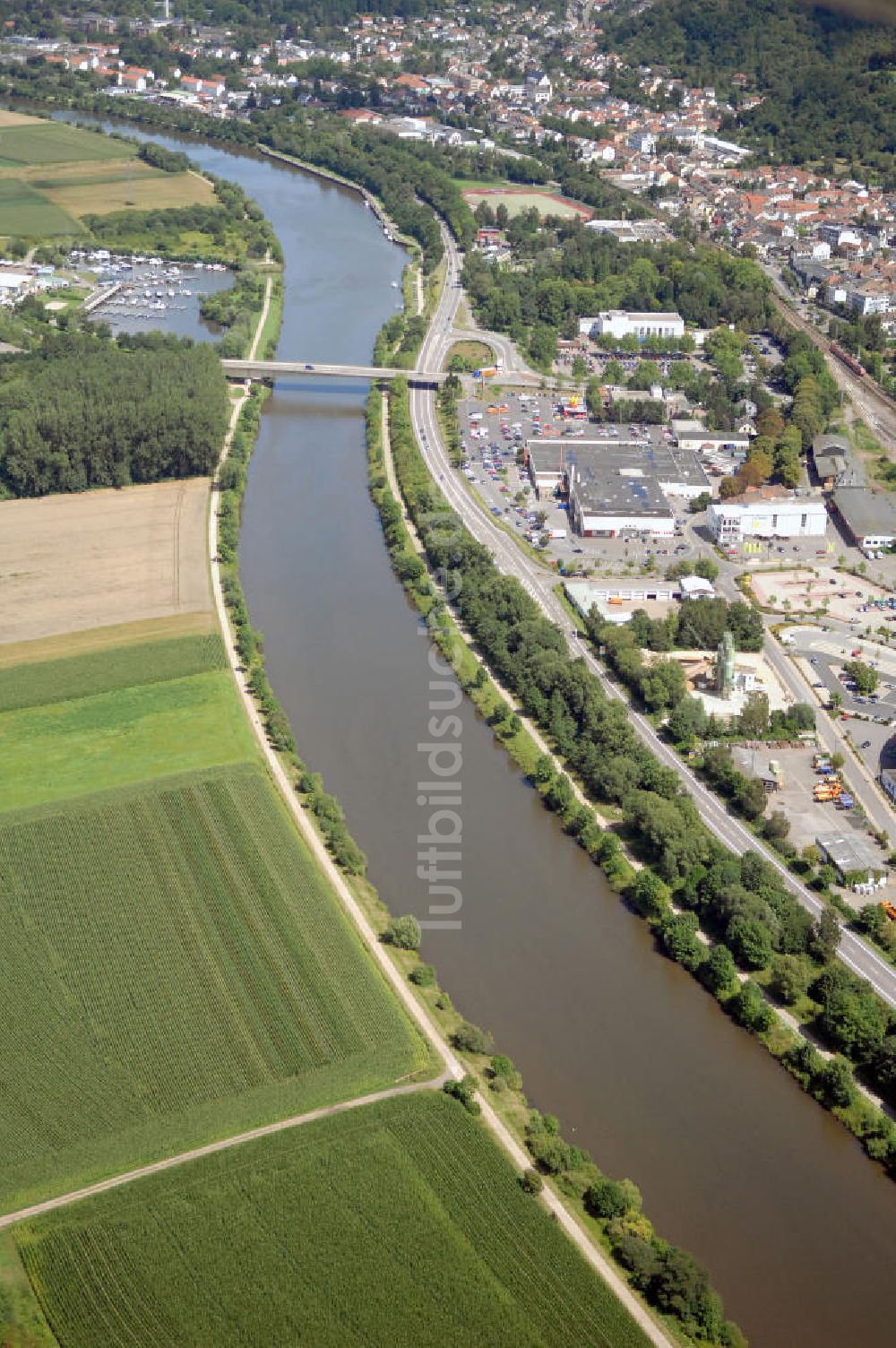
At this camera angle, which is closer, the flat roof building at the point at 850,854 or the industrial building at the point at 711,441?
the flat roof building at the point at 850,854

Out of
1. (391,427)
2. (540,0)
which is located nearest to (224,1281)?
(391,427)

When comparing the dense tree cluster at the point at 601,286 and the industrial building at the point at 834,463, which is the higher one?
the dense tree cluster at the point at 601,286

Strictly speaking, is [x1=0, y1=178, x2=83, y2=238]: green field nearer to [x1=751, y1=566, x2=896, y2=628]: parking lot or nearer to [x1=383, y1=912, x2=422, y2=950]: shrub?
[x1=751, y1=566, x2=896, y2=628]: parking lot

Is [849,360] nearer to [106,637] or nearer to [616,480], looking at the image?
[616,480]

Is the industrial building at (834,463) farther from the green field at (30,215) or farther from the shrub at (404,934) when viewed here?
the green field at (30,215)

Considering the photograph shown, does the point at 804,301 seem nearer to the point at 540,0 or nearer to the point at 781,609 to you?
the point at 781,609

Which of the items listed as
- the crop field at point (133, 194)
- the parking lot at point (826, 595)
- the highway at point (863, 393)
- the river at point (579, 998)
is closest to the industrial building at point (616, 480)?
the parking lot at point (826, 595)
